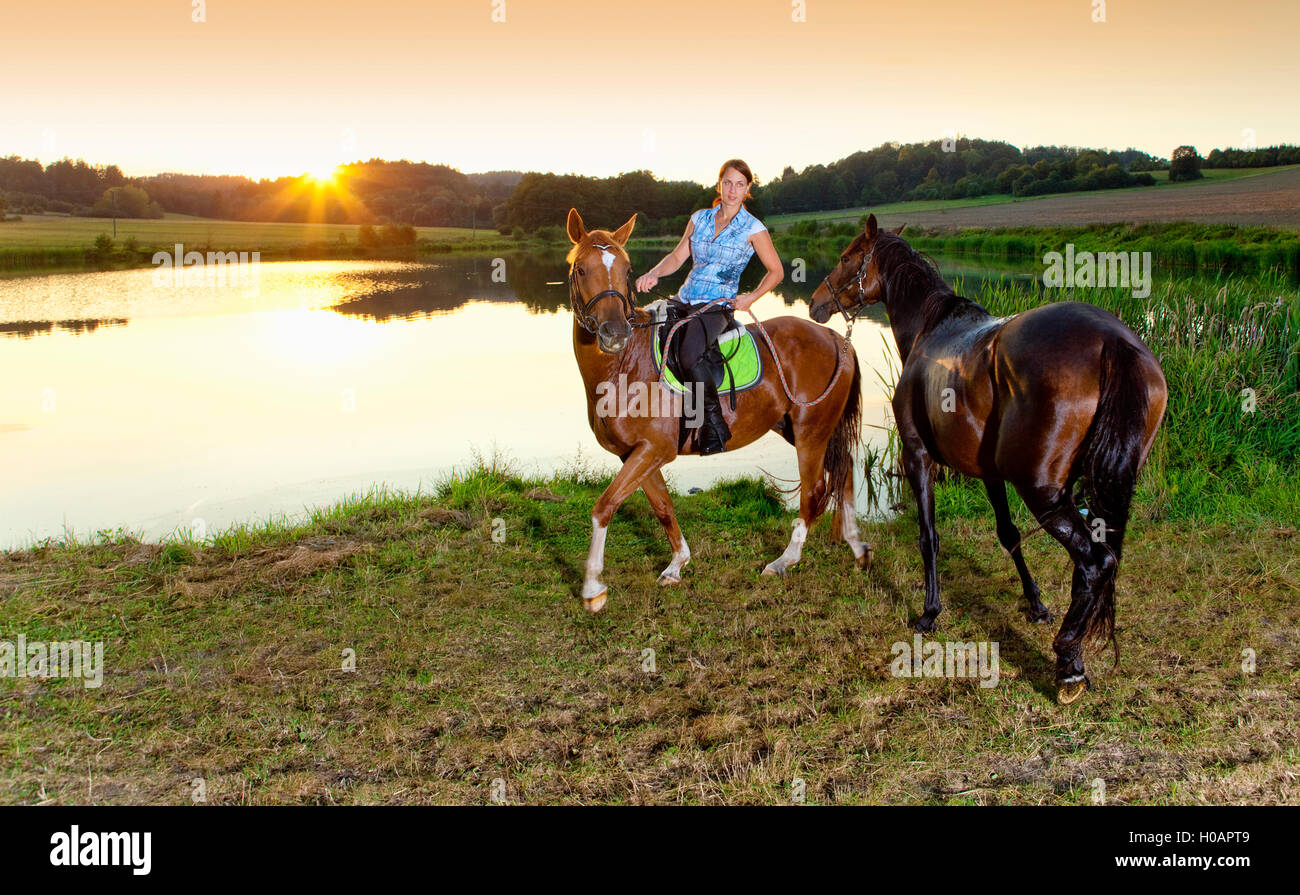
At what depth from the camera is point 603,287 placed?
16.6 feet

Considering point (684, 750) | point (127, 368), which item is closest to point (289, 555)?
point (684, 750)

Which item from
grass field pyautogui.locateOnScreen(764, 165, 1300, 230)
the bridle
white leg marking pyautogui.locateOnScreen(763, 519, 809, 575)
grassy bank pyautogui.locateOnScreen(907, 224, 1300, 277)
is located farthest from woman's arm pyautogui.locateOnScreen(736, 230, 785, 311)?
grass field pyautogui.locateOnScreen(764, 165, 1300, 230)

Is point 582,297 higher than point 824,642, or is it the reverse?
point 582,297

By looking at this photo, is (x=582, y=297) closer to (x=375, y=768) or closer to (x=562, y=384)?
(x=375, y=768)

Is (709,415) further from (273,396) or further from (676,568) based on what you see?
(273,396)

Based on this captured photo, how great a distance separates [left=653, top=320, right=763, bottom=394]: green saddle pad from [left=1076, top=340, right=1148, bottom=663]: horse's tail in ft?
8.26

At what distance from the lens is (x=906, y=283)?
19.4 ft

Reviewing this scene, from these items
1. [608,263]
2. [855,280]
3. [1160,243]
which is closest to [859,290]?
[855,280]

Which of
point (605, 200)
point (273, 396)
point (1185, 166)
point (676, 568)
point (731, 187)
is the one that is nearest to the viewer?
point (731, 187)

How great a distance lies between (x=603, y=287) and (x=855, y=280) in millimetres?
2399

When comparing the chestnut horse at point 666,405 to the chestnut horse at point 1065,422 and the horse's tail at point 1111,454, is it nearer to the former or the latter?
the chestnut horse at point 1065,422

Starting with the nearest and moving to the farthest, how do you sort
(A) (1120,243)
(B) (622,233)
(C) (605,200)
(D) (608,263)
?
(D) (608,263) < (B) (622,233) < (C) (605,200) < (A) (1120,243)

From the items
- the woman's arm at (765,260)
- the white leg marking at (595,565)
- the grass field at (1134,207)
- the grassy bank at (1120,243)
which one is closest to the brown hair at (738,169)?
the woman's arm at (765,260)

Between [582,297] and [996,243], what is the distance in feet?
127
